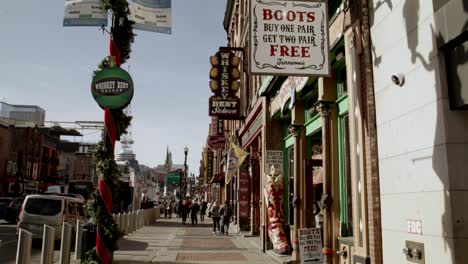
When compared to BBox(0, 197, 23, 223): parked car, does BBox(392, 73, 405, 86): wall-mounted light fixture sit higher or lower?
higher

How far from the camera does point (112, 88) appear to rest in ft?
25.9

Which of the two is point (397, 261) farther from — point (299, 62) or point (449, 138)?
point (299, 62)

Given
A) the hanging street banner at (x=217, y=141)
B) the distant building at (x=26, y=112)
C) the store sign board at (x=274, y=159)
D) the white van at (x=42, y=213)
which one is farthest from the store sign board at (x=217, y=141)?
the distant building at (x=26, y=112)

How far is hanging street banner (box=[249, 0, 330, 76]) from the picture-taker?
7371 mm

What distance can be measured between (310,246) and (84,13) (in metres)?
5.81

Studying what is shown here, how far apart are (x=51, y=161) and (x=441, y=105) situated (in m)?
68.2

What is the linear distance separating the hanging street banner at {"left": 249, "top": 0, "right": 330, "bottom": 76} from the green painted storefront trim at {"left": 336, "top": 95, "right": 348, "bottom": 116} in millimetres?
1978

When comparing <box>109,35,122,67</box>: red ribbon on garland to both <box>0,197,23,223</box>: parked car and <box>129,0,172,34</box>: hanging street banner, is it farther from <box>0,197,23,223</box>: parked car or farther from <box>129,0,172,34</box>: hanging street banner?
<box>0,197,23,223</box>: parked car

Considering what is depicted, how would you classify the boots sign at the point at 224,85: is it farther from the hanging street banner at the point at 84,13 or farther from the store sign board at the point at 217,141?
the hanging street banner at the point at 84,13

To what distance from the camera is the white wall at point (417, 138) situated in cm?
514

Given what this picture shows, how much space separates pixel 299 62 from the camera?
7.40 m

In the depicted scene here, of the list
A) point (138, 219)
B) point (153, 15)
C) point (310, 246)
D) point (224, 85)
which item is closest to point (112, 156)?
point (153, 15)

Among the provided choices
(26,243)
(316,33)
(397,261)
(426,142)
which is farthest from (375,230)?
(26,243)

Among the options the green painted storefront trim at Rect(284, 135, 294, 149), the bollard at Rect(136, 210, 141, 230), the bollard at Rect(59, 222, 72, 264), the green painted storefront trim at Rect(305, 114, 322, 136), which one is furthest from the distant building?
the bollard at Rect(59, 222, 72, 264)
